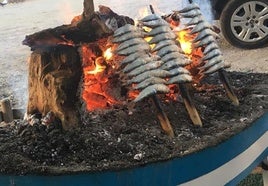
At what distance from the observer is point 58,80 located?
2.49 meters

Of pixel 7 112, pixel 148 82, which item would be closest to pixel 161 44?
pixel 148 82

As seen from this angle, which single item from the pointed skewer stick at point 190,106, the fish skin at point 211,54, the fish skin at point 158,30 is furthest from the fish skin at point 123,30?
the fish skin at point 211,54

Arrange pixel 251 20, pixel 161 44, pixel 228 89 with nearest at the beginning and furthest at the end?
pixel 161 44 → pixel 228 89 → pixel 251 20

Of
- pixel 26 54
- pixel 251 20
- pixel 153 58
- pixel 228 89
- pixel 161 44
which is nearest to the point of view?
pixel 153 58

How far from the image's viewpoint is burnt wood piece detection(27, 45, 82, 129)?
2.49m

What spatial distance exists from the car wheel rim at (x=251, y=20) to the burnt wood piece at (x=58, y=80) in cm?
514

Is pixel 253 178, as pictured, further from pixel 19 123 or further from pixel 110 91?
pixel 19 123

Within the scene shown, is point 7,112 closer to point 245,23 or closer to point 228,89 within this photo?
point 228,89

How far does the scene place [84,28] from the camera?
8.86ft

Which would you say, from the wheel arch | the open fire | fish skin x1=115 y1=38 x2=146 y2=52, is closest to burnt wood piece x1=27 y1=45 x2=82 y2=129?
the open fire

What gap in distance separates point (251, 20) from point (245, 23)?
87 millimetres

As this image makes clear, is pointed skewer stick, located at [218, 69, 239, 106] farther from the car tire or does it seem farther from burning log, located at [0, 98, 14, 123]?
the car tire

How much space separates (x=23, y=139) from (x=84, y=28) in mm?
629

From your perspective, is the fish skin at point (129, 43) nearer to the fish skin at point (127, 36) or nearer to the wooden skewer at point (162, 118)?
the fish skin at point (127, 36)
